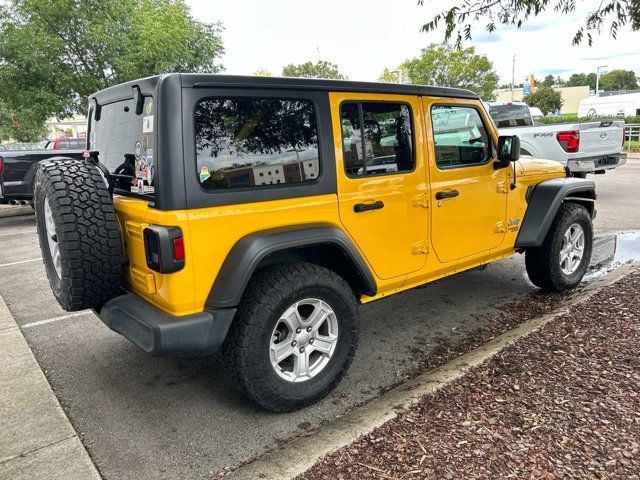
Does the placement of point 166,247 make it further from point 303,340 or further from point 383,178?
point 383,178

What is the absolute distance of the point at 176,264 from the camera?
2.42 meters

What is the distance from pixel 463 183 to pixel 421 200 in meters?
0.53

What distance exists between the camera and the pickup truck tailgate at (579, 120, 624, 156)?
359 inches

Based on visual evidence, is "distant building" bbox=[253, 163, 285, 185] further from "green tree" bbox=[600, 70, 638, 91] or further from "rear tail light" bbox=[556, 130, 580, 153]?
"green tree" bbox=[600, 70, 638, 91]

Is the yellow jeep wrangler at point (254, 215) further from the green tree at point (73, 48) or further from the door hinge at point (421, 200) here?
the green tree at point (73, 48)

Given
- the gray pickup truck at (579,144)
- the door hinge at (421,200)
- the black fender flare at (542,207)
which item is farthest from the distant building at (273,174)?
the gray pickup truck at (579,144)

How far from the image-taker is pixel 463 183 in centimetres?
376

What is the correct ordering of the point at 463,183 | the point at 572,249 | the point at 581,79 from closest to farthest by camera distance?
the point at 463,183
the point at 572,249
the point at 581,79

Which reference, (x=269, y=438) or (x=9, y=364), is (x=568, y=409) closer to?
(x=269, y=438)

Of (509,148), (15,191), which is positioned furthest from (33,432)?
(15,191)

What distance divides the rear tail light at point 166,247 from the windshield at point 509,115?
35.5ft

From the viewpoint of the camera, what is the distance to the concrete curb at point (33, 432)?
8.01ft

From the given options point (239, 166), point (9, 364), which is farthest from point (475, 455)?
point (9, 364)

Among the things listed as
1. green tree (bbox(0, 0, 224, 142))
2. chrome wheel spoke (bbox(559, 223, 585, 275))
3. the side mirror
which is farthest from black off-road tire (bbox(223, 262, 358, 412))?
green tree (bbox(0, 0, 224, 142))
